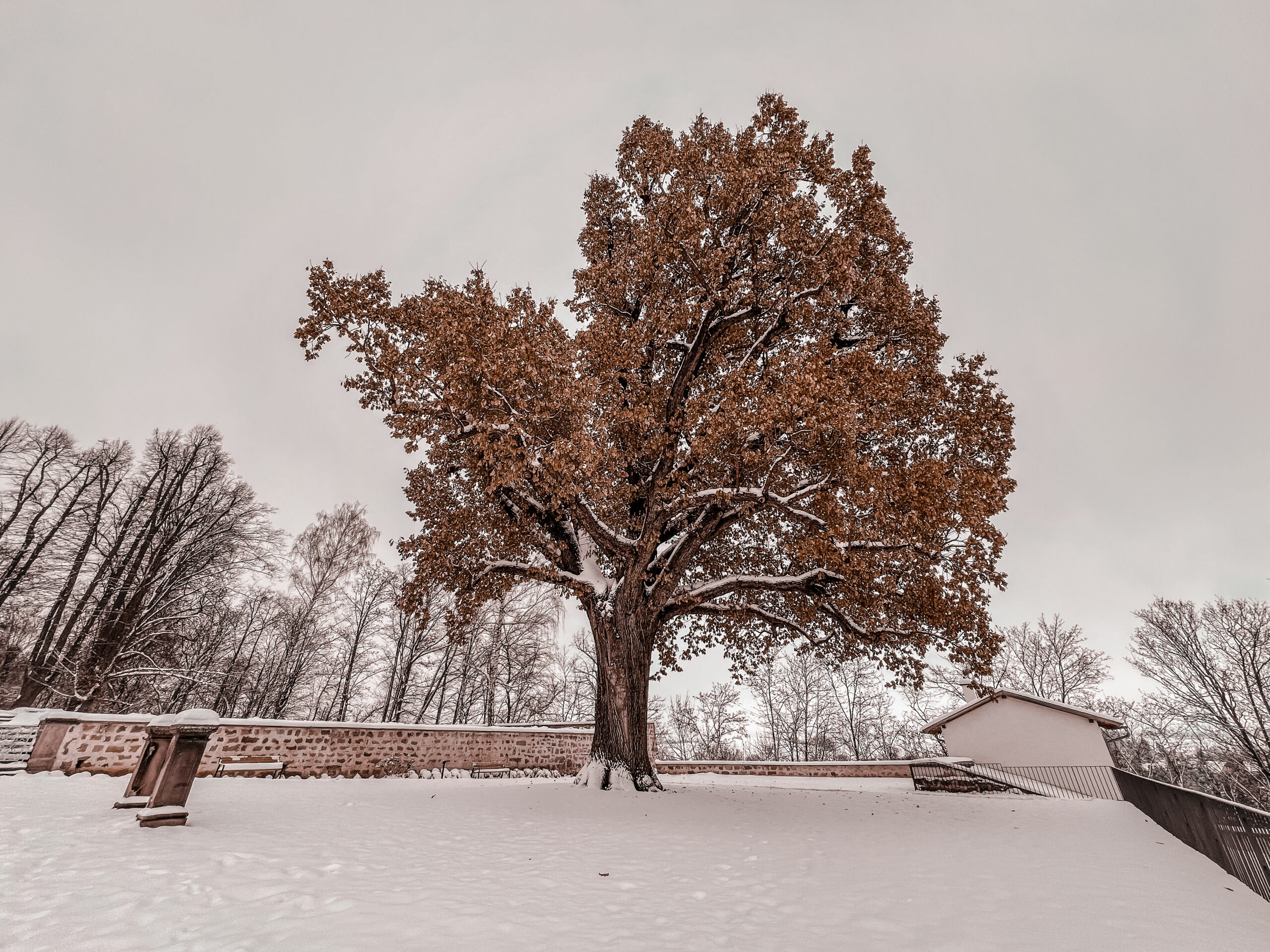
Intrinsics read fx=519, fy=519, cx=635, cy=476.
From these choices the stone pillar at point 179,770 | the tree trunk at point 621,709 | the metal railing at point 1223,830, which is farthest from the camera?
the tree trunk at point 621,709

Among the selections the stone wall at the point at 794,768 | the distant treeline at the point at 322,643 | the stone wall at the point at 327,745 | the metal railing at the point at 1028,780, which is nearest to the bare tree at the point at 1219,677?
the distant treeline at the point at 322,643

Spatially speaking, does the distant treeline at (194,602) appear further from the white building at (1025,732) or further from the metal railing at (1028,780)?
the white building at (1025,732)

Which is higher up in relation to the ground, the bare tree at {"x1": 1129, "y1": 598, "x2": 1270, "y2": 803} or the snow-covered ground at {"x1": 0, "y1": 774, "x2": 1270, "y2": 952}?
the bare tree at {"x1": 1129, "y1": 598, "x2": 1270, "y2": 803}

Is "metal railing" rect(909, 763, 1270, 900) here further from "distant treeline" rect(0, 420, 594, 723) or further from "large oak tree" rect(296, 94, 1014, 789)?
"distant treeline" rect(0, 420, 594, 723)

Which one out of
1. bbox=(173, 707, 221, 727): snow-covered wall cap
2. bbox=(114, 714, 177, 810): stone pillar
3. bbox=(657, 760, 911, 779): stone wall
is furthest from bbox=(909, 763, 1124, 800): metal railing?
bbox=(114, 714, 177, 810): stone pillar

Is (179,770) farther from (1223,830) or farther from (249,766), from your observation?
(1223,830)

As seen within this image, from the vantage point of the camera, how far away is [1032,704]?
22.2 m

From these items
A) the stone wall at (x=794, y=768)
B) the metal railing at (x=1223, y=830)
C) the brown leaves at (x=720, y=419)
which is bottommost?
the stone wall at (x=794, y=768)

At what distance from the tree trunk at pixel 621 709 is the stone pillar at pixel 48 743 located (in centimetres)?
890

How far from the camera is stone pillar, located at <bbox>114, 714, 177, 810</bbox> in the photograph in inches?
217

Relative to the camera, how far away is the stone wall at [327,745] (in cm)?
898

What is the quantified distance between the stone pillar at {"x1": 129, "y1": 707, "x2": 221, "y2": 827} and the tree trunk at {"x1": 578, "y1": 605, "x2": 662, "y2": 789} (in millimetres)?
5804

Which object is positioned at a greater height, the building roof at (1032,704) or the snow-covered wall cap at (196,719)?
the building roof at (1032,704)

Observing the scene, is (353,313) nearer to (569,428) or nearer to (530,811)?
(569,428)
